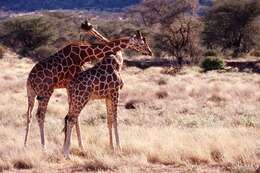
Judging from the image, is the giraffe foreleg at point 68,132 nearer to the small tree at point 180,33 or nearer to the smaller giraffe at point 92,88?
the smaller giraffe at point 92,88

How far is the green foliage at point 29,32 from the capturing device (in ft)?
183

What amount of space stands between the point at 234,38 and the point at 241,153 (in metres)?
42.7

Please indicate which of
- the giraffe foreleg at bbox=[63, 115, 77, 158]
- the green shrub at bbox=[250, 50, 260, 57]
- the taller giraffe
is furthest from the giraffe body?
the green shrub at bbox=[250, 50, 260, 57]

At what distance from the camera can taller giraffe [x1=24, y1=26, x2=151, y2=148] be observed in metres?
9.85

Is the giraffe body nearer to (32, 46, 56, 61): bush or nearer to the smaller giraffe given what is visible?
the smaller giraffe

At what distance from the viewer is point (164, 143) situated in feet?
32.2

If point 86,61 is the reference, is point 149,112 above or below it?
below

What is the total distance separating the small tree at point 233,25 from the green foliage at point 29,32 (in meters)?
15.7

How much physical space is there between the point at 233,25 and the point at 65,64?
1599 inches

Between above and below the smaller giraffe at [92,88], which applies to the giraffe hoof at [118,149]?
below

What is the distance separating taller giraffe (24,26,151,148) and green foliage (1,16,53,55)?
45766mm

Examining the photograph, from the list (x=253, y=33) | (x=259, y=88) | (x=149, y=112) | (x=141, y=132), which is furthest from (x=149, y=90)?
(x=253, y=33)

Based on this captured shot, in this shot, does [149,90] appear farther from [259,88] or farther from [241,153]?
[241,153]

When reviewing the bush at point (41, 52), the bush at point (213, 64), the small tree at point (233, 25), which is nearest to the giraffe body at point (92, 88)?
the bush at point (213, 64)
